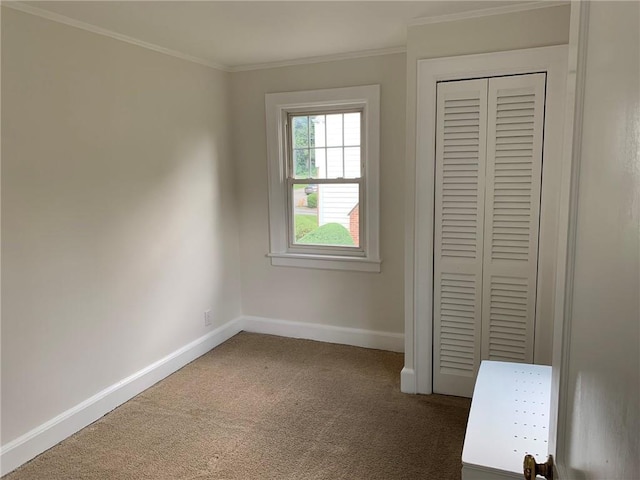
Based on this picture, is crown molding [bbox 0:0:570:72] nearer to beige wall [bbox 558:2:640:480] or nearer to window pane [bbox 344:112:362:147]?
window pane [bbox 344:112:362:147]

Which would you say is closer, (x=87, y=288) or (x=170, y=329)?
(x=87, y=288)

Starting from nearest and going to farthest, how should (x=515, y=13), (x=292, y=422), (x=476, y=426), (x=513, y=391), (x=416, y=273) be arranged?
(x=476, y=426), (x=513, y=391), (x=515, y=13), (x=292, y=422), (x=416, y=273)

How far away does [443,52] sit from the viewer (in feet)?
8.95

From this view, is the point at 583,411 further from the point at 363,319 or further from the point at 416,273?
the point at 363,319

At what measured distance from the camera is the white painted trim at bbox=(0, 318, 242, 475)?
2363 mm

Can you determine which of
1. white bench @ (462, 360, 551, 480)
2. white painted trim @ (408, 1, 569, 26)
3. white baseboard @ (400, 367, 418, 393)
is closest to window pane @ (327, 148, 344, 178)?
white painted trim @ (408, 1, 569, 26)

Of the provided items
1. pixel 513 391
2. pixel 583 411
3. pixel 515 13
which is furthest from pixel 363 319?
pixel 583 411

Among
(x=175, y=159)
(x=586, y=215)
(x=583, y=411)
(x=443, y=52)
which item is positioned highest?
(x=443, y=52)

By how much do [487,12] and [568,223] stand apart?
2181 mm

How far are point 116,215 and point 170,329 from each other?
95 centimetres

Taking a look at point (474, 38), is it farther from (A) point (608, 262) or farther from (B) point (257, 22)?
(A) point (608, 262)

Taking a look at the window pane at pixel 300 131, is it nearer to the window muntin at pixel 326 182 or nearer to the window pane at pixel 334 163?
the window muntin at pixel 326 182

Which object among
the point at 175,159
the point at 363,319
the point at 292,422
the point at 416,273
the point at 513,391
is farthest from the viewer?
the point at 363,319

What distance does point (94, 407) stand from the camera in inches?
110
